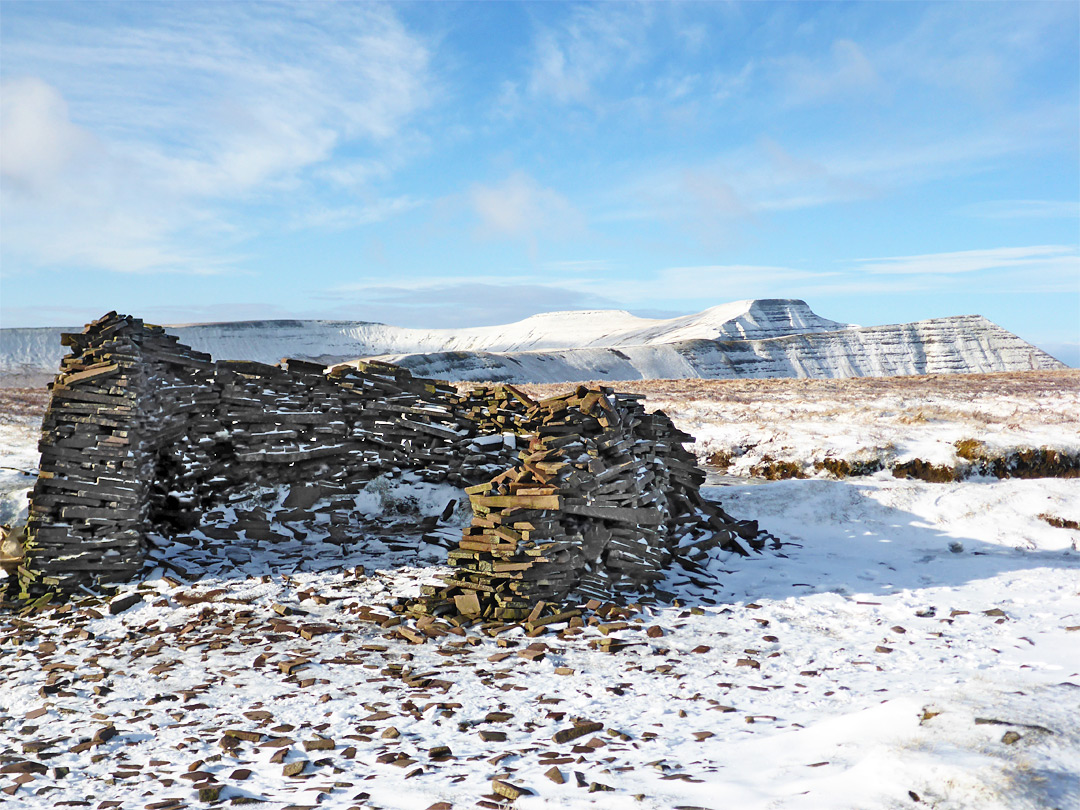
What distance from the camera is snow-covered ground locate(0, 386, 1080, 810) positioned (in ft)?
15.4

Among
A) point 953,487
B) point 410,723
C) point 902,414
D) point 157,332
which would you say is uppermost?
point 157,332

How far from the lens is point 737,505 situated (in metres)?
13.8

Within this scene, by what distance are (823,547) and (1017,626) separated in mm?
3821

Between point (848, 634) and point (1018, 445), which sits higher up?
point (1018, 445)

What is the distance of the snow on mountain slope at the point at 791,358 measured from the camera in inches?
2938

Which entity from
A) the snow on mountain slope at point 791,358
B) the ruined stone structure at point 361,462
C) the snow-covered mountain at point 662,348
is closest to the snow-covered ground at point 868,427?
the ruined stone structure at point 361,462

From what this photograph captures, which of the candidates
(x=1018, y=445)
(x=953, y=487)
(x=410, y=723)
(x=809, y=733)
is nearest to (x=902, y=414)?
(x=1018, y=445)

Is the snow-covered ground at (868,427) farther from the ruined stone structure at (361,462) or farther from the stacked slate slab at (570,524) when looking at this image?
the stacked slate slab at (570,524)

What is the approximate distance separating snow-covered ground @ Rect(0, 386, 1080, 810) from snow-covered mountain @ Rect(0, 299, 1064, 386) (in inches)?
2219

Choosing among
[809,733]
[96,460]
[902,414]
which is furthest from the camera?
[902,414]

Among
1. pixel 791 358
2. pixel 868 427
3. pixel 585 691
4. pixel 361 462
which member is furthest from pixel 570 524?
pixel 791 358

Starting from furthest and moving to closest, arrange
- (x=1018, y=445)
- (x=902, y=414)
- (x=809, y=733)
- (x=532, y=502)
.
Result: 1. (x=902, y=414)
2. (x=1018, y=445)
3. (x=532, y=502)
4. (x=809, y=733)

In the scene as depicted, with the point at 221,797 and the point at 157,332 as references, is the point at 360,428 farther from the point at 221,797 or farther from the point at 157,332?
the point at 221,797

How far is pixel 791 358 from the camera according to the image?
9044 centimetres
